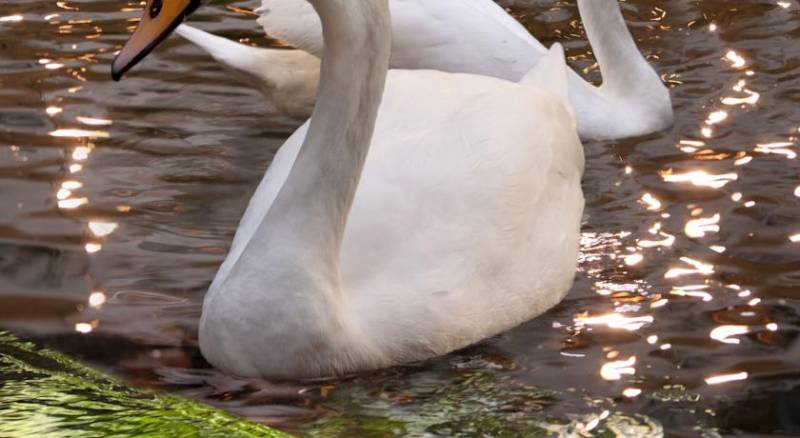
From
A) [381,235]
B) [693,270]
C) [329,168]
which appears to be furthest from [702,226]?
[329,168]

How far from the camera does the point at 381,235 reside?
5.09m

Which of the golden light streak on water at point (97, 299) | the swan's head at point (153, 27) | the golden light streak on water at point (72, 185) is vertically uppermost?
the swan's head at point (153, 27)

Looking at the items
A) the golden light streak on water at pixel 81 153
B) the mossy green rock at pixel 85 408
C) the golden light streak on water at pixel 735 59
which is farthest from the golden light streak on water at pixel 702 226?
the golden light streak on water at pixel 81 153

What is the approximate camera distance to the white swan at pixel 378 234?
4.74 metres

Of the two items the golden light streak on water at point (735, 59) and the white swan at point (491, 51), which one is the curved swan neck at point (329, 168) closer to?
the white swan at point (491, 51)

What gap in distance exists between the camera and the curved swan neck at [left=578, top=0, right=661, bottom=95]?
734cm

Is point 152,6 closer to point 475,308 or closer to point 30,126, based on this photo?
point 475,308

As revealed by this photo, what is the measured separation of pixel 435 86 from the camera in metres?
6.12

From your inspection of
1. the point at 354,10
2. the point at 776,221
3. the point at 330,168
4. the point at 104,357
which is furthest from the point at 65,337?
the point at 776,221

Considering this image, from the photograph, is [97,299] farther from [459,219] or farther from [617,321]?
[617,321]

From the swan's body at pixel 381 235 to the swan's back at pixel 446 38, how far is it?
1499 millimetres

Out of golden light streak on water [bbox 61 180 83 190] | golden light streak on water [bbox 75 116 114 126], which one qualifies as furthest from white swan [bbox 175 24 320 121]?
golden light streak on water [bbox 61 180 83 190]

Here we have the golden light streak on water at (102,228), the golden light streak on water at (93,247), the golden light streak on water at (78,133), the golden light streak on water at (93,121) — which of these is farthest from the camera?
the golden light streak on water at (93,121)

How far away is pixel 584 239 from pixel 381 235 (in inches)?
46.7
